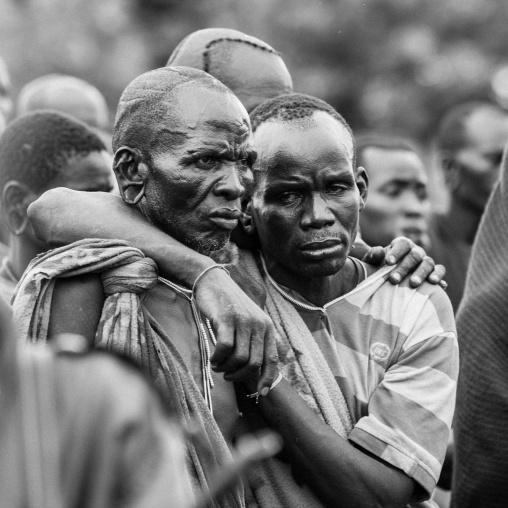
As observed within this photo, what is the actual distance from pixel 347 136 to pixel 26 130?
140cm

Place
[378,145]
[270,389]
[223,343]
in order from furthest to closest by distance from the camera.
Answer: [378,145]
[270,389]
[223,343]

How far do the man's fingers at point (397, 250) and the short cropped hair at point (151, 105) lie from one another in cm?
78

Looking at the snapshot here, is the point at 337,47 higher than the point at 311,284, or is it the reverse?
the point at 311,284

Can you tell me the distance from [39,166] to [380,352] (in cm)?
154

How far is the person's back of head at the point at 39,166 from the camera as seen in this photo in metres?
4.07

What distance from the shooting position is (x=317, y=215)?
3.12 m

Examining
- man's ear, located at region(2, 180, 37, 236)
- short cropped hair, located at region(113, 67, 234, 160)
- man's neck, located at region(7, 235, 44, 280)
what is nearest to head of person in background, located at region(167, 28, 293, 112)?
man's ear, located at region(2, 180, 37, 236)

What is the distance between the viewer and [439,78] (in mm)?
14141

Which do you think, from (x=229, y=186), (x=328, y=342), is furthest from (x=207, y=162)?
(x=328, y=342)

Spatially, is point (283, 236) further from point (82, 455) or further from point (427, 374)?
point (82, 455)

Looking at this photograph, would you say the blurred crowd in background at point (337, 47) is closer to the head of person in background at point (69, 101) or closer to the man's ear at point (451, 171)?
the head of person in background at point (69, 101)

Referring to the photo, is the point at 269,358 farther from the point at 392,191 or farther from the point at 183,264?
the point at 392,191

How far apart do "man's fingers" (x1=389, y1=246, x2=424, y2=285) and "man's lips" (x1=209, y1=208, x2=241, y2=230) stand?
2.09 ft

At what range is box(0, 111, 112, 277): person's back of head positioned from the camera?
407cm
